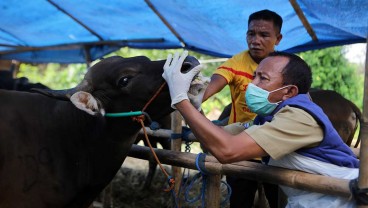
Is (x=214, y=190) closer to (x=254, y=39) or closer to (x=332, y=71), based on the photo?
(x=254, y=39)

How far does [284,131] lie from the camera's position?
212cm

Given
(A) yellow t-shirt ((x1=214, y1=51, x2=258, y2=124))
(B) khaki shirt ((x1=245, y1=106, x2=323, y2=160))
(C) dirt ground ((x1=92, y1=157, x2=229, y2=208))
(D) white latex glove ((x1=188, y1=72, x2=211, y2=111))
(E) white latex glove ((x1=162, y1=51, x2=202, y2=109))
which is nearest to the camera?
→ (B) khaki shirt ((x1=245, y1=106, x2=323, y2=160))

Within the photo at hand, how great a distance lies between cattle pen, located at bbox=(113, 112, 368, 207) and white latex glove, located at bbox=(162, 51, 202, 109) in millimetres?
672

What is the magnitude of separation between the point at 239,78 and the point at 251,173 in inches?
43.6

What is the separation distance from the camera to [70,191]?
294 centimetres

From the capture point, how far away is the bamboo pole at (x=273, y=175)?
2.15 metres

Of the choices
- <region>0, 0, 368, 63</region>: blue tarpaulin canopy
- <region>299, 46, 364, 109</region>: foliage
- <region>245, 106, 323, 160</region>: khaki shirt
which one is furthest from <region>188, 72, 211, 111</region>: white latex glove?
<region>299, 46, 364, 109</region>: foliage

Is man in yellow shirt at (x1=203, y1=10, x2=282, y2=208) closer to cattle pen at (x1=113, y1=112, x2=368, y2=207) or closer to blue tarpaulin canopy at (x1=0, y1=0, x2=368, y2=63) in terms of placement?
cattle pen at (x1=113, y1=112, x2=368, y2=207)

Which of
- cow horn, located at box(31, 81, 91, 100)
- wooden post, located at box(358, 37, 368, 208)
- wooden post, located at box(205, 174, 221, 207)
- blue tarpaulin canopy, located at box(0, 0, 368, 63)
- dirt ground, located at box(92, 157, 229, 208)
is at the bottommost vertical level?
dirt ground, located at box(92, 157, 229, 208)

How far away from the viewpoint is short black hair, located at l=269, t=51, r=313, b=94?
236cm

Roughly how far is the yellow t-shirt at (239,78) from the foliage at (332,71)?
1031 cm

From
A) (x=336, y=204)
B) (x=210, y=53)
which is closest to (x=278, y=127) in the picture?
(x=336, y=204)

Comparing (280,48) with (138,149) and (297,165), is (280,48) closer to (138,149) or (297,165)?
(138,149)

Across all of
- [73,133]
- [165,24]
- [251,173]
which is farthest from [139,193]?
[251,173]
